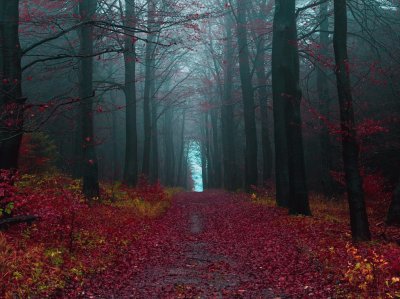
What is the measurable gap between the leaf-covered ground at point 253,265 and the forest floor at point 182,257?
0.06 feet

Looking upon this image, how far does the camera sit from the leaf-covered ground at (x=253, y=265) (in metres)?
6.48

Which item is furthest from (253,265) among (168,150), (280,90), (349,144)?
(168,150)

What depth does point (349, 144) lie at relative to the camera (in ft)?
32.2

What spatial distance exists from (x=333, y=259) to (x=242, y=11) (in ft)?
58.7

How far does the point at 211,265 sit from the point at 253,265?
787mm

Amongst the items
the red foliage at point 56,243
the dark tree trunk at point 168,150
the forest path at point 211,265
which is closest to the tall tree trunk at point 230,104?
the dark tree trunk at point 168,150

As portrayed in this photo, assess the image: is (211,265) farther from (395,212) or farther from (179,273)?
(395,212)

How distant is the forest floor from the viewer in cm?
640

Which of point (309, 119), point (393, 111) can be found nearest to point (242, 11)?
point (309, 119)

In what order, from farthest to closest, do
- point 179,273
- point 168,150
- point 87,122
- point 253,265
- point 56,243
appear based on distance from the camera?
point 168,150 < point 87,122 < point 253,265 < point 56,243 < point 179,273

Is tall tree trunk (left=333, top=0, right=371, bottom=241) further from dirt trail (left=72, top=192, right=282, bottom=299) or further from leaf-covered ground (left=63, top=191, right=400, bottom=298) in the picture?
dirt trail (left=72, top=192, right=282, bottom=299)

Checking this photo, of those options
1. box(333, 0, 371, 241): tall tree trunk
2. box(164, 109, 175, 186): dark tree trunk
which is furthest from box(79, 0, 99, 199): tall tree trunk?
box(164, 109, 175, 186): dark tree trunk

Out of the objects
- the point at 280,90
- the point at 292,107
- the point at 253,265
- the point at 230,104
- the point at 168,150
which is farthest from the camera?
the point at 168,150

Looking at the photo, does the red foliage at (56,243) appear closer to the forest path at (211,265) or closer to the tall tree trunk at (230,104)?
the forest path at (211,265)
